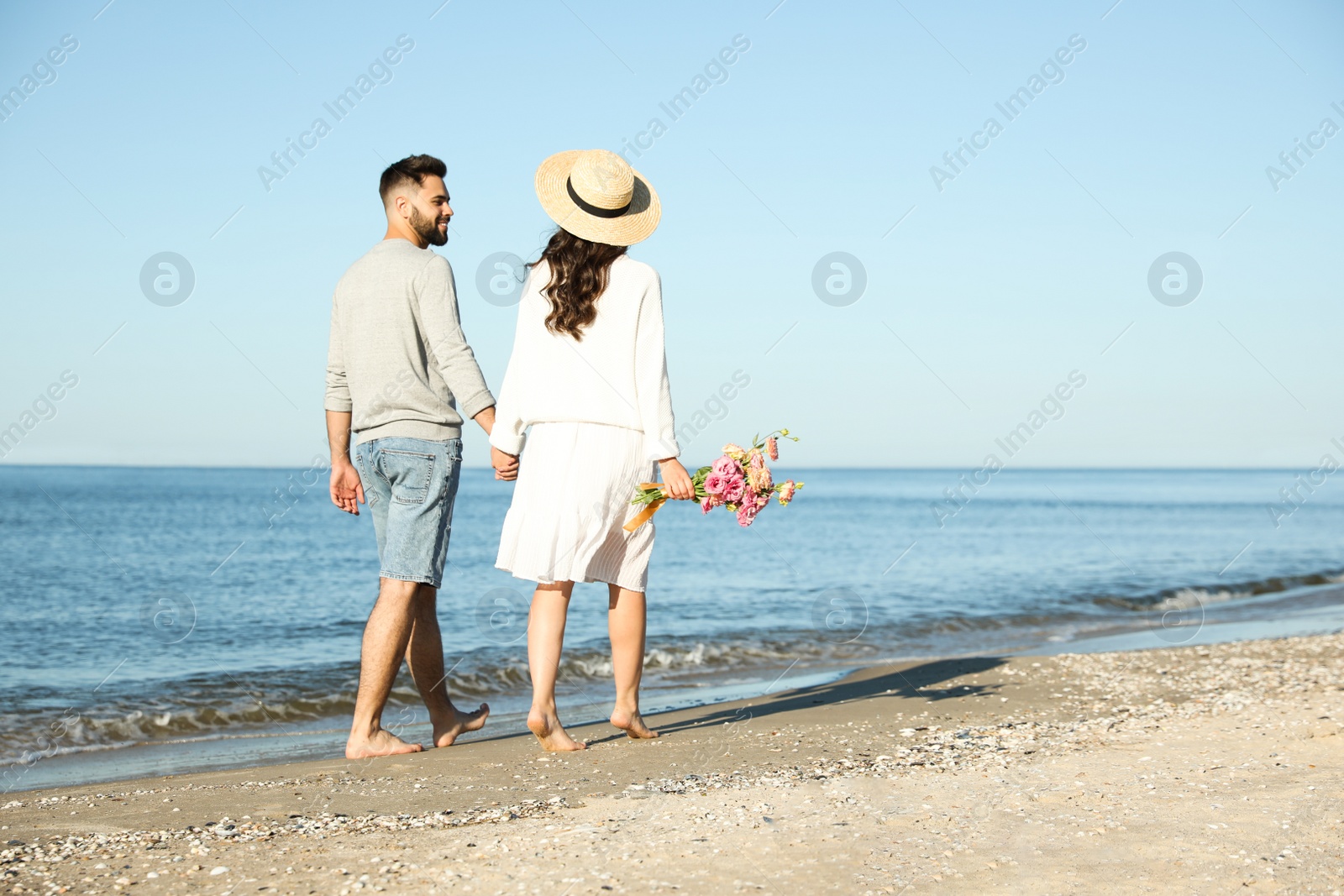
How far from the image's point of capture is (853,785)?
3211mm

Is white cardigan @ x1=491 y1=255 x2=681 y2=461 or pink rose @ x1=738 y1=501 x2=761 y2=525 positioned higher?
white cardigan @ x1=491 y1=255 x2=681 y2=461

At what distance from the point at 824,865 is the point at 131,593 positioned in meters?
11.9

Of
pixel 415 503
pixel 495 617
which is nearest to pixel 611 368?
pixel 415 503

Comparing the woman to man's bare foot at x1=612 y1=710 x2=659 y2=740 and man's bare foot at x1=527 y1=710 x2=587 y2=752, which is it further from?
man's bare foot at x1=612 y1=710 x2=659 y2=740

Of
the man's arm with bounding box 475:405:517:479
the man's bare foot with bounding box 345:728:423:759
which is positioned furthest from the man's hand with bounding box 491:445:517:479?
the man's bare foot with bounding box 345:728:423:759

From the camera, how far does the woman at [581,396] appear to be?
3.67 meters

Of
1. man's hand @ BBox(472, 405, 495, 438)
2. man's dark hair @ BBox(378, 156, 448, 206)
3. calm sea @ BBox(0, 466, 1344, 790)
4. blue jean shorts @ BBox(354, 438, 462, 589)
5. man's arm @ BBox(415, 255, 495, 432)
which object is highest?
man's dark hair @ BBox(378, 156, 448, 206)

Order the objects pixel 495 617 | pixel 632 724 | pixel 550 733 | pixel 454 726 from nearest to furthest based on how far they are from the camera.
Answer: pixel 550 733, pixel 632 724, pixel 454 726, pixel 495 617

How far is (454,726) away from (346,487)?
3.59ft

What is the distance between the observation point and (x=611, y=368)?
370 centimetres

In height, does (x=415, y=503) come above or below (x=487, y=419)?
below

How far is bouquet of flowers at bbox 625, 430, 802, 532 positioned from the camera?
3.81m

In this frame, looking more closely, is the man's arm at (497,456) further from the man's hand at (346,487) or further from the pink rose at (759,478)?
the pink rose at (759,478)

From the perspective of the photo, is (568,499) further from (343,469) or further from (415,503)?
(343,469)
